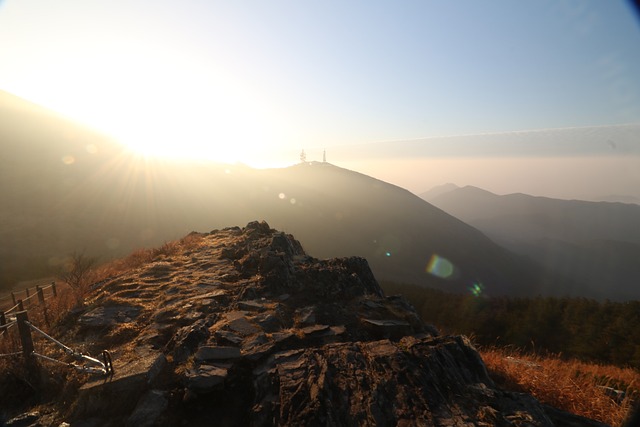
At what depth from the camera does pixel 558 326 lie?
26344 millimetres

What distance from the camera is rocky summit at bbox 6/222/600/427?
489 cm

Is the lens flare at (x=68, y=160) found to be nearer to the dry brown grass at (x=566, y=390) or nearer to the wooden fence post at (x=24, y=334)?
the wooden fence post at (x=24, y=334)

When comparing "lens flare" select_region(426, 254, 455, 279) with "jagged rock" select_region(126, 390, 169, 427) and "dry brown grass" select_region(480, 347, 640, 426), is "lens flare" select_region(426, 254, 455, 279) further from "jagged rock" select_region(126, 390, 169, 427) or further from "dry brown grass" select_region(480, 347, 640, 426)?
"jagged rock" select_region(126, 390, 169, 427)

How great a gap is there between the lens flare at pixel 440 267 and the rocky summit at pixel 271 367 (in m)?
92.0

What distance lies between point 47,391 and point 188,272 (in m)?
7.16

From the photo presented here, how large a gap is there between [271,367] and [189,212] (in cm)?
8155

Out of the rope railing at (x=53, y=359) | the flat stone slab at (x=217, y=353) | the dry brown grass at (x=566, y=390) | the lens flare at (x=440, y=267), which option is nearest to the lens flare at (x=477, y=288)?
the lens flare at (x=440, y=267)

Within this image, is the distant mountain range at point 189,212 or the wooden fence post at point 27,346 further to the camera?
the distant mountain range at point 189,212

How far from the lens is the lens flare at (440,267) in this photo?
310 ft

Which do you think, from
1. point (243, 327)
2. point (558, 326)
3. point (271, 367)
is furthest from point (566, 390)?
point (558, 326)

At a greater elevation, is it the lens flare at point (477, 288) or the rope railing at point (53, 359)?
the rope railing at point (53, 359)

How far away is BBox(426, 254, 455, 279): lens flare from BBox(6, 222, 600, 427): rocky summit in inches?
3623

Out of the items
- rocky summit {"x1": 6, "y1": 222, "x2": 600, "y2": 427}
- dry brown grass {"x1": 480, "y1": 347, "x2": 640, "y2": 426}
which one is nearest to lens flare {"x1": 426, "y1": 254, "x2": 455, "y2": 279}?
dry brown grass {"x1": 480, "y1": 347, "x2": 640, "y2": 426}

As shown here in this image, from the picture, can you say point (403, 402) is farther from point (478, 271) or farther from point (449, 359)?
point (478, 271)
